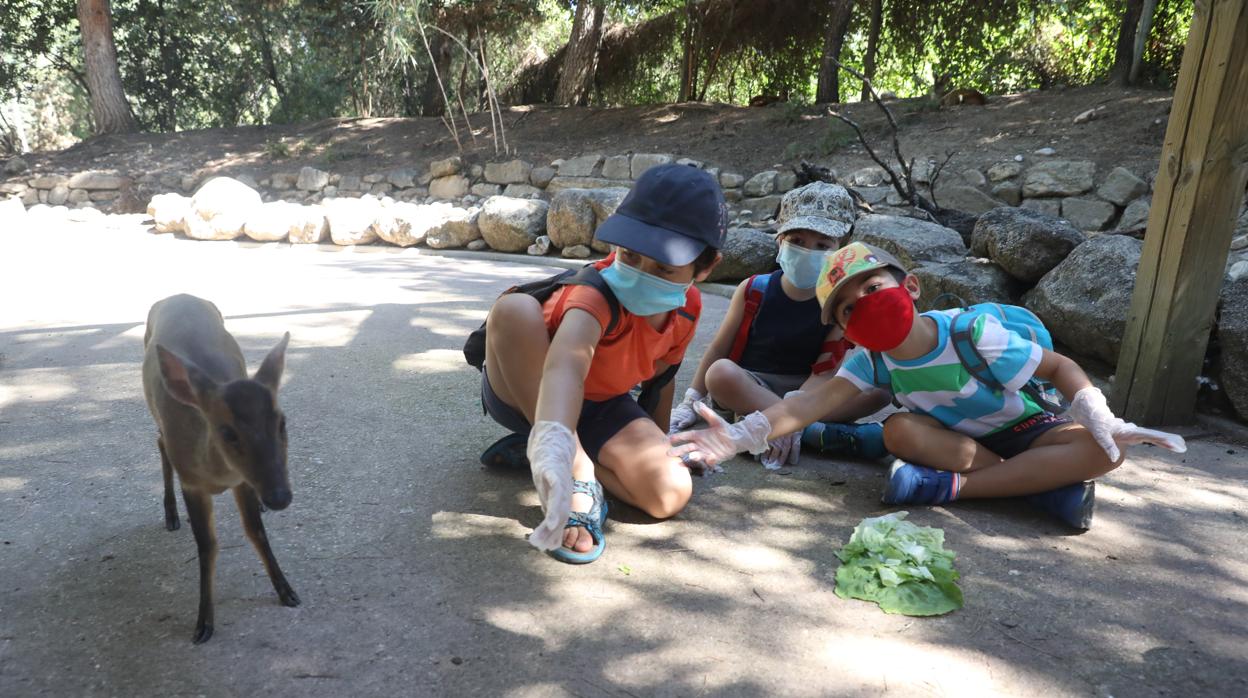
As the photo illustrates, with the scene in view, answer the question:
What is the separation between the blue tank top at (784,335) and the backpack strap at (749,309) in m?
0.01

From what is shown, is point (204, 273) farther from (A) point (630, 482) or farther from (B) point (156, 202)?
(A) point (630, 482)

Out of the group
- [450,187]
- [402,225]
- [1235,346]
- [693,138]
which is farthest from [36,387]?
[693,138]

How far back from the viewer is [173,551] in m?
2.37

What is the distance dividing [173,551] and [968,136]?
1020 centimetres

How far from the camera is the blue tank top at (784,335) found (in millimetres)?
3562

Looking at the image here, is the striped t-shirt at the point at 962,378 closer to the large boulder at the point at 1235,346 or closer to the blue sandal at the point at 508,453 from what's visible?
the blue sandal at the point at 508,453

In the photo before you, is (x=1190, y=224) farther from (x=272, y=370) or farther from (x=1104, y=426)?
(x=272, y=370)

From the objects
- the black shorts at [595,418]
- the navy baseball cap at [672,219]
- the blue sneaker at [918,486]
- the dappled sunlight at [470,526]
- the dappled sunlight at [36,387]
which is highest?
the navy baseball cap at [672,219]

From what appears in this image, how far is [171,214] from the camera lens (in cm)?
1157

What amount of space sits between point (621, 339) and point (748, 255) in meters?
4.30

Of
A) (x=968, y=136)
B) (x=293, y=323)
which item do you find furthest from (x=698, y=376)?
(x=968, y=136)

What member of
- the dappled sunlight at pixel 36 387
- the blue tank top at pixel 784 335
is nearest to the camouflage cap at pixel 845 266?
the blue tank top at pixel 784 335

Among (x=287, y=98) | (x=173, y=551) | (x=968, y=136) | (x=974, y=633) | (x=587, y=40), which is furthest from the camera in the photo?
(x=287, y=98)

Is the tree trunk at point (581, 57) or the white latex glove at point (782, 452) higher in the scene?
the tree trunk at point (581, 57)
